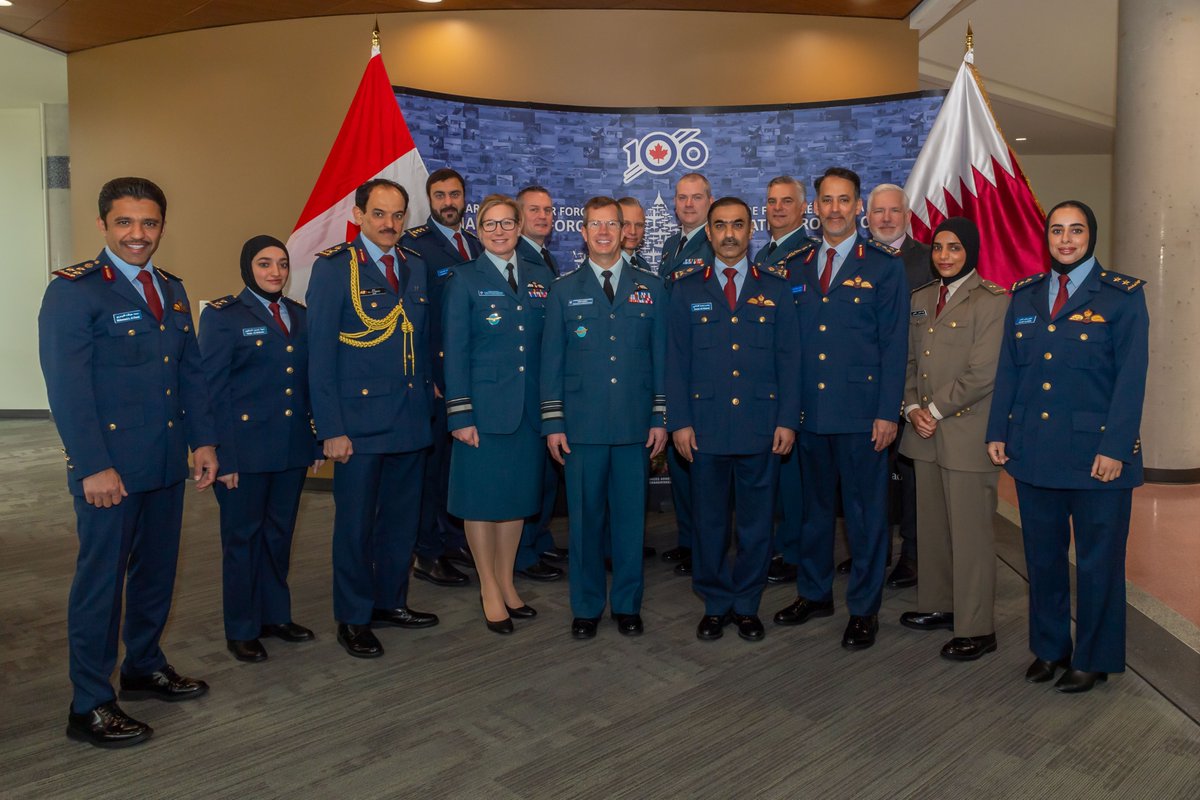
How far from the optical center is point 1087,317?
284cm

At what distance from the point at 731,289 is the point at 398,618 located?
5.96 ft

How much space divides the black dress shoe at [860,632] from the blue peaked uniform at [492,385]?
129 centimetres

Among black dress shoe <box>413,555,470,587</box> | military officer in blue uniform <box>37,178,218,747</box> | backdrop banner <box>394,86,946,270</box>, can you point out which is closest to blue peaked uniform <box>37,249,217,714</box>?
military officer in blue uniform <box>37,178,218,747</box>

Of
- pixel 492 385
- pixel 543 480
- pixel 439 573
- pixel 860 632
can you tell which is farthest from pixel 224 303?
pixel 860 632

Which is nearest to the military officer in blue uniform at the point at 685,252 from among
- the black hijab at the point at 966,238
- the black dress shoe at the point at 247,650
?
the black hijab at the point at 966,238

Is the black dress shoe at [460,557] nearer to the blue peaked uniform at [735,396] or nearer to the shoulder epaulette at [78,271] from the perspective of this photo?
the blue peaked uniform at [735,396]

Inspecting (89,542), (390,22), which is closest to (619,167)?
(390,22)

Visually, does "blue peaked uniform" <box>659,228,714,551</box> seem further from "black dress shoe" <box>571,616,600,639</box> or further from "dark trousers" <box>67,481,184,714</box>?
"dark trousers" <box>67,481,184,714</box>

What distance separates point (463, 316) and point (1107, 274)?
216 cm

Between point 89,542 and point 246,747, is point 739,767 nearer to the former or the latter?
point 246,747

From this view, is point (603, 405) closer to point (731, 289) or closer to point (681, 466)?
point (731, 289)

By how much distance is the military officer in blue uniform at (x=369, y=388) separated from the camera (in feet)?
10.5

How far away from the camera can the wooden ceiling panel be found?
5.93m

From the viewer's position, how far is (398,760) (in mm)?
2553
